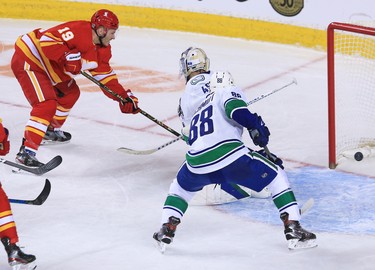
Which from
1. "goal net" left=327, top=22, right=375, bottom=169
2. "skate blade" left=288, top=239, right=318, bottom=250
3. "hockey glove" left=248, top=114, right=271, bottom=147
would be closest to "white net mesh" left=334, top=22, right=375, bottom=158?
"goal net" left=327, top=22, right=375, bottom=169

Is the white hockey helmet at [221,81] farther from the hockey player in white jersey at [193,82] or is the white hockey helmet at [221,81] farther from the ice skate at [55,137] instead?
the ice skate at [55,137]

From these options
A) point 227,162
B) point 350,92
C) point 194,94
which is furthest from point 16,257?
point 350,92

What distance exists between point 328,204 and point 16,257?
1.52 m

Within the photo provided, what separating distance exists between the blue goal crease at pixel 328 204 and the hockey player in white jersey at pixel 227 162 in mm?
348

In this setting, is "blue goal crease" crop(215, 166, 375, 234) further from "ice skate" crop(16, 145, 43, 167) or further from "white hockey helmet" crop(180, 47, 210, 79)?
"ice skate" crop(16, 145, 43, 167)

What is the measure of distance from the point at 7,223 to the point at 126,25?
4.50 metres

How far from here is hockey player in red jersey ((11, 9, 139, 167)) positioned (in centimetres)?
482

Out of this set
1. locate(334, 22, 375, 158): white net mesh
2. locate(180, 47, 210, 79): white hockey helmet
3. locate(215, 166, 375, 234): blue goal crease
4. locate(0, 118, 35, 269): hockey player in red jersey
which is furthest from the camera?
locate(334, 22, 375, 158): white net mesh

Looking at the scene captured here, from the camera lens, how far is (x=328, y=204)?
14.5 feet

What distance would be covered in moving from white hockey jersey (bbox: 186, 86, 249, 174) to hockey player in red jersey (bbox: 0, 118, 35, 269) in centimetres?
72

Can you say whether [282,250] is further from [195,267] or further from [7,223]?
[7,223]

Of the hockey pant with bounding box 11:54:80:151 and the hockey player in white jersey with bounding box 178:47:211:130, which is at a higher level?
the hockey player in white jersey with bounding box 178:47:211:130

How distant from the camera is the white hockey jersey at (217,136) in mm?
3748

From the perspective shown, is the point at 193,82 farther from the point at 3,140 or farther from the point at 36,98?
the point at 3,140
